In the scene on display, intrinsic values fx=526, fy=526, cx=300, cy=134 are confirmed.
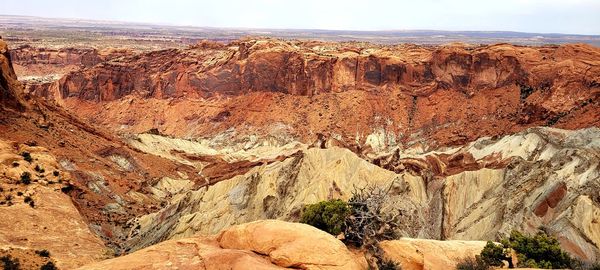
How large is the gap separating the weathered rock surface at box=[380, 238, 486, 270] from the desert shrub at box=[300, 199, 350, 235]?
3748 millimetres

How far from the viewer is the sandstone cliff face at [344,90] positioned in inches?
3871

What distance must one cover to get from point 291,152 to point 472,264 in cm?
6759

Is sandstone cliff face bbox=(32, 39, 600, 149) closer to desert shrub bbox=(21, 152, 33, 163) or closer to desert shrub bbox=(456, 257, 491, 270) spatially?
desert shrub bbox=(21, 152, 33, 163)

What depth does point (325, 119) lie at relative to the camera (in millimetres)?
110438

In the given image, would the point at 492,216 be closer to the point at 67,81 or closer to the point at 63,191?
the point at 63,191

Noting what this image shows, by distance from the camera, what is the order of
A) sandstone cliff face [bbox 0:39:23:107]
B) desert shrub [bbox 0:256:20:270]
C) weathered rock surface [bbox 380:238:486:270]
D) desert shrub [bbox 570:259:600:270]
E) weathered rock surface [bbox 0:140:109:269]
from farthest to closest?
1. sandstone cliff face [bbox 0:39:23:107]
2. weathered rock surface [bbox 0:140:109:269]
3. desert shrub [bbox 0:256:20:270]
4. desert shrub [bbox 570:259:600:270]
5. weathered rock surface [bbox 380:238:486:270]

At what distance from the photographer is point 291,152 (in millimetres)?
92375

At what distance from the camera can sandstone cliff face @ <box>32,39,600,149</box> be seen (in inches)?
3871

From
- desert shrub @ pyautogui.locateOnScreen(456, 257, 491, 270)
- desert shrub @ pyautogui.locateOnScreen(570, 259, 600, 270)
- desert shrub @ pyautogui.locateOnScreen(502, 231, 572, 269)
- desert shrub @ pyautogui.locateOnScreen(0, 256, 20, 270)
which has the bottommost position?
desert shrub @ pyautogui.locateOnScreen(0, 256, 20, 270)

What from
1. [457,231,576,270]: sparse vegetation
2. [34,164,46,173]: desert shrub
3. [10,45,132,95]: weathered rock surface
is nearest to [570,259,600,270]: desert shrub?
[457,231,576,270]: sparse vegetation

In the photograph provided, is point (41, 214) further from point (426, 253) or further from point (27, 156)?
point (426, 253)

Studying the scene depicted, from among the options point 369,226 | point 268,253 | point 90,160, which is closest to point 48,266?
point 268,253

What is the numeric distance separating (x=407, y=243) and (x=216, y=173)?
201 feet

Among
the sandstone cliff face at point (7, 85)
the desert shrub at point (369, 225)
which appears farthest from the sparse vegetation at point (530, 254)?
the sandstone cliff face at point (7, 85)
